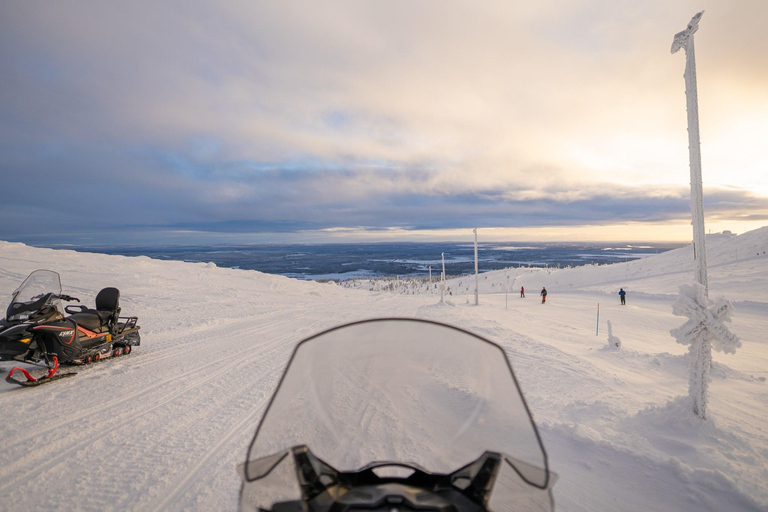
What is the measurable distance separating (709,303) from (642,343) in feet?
32.4

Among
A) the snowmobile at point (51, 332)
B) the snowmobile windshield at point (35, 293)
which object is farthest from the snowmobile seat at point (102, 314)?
the snowmobile windshield at point (35, 293)

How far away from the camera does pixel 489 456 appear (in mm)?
1754

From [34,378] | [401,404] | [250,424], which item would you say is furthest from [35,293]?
[401,404]

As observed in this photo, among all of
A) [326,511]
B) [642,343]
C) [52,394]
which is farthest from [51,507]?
[642,343]

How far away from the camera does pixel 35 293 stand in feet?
22.8

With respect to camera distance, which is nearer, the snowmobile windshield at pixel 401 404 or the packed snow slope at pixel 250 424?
the snowmobile windshield at pixel 401 404

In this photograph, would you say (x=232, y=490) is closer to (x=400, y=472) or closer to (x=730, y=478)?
(x=400, y=472)

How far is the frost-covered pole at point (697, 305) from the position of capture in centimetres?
423

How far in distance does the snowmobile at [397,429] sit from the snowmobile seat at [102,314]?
7.35 metres

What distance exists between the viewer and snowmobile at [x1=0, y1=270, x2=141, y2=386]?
19.7 feet

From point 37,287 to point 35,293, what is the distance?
0.43 ft

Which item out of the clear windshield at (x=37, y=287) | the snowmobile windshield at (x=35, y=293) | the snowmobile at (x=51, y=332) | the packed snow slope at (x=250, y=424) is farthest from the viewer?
the clear windshield at (x=37, y=287)

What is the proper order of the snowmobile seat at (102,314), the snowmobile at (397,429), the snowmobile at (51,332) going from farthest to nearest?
the snowmobile seat at (102,314) → the snowmobile at (51,332) → the snowmobile at (397,429)

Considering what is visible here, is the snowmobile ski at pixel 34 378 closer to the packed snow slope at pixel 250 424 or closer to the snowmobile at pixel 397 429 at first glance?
the packed snow slope at pixel 250 424
